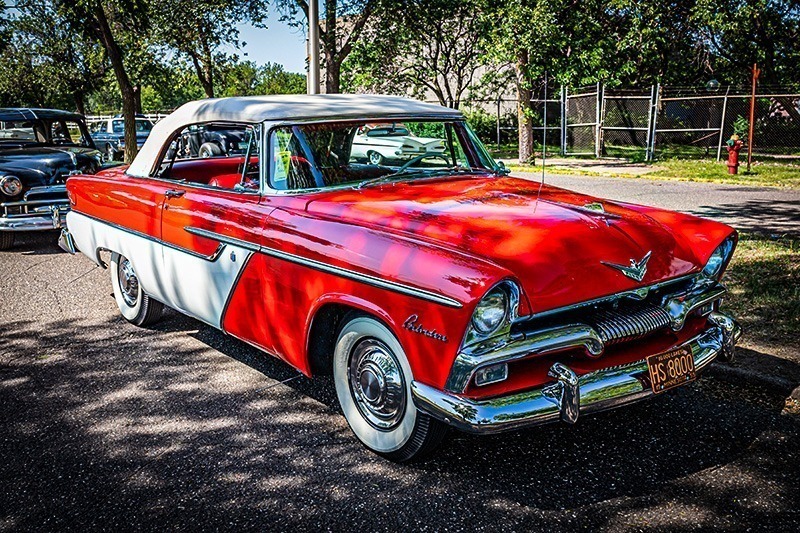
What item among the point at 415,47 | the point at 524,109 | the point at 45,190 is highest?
the point at 415,47

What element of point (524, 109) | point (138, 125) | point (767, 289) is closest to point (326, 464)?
point (767, 289)

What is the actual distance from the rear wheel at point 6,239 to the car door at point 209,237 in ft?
16.1

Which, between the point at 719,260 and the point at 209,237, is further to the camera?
the point at 209,237

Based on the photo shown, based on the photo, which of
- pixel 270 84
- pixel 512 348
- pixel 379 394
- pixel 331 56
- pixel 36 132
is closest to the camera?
pixel 512 348

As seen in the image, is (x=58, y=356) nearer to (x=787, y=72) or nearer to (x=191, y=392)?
(x=191, y=392)

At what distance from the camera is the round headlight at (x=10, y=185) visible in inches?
329

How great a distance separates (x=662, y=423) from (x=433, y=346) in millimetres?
1547

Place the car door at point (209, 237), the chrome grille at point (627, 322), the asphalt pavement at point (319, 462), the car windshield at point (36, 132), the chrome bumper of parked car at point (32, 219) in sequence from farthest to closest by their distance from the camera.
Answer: the car windshield at point (36, 132) < the chrome bumper of parked car at point (32, 219) < the car door at point (209, 237) < the chrome grille at point (627, 322) < the asphalt pavement at point (319, 462)

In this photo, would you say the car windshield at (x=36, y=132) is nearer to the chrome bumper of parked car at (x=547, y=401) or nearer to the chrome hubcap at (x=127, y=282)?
the chrome hubcap at (x=127, y=282)

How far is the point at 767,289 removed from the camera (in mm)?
5586

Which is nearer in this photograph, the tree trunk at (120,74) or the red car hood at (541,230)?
the red car hood at (541,230)

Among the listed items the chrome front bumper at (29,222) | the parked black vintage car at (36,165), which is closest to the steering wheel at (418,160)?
the parked black vintage car at (36,165)

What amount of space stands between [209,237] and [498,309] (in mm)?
2018

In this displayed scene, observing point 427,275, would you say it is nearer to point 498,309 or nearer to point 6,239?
point 498,309
